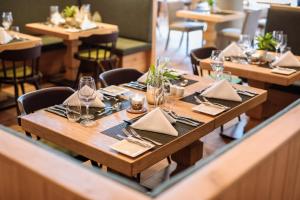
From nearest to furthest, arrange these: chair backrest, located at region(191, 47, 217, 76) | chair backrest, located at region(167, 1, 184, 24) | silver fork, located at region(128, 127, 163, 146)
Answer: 1. silver fork, located at region(128, 127, 163, 146)
2. chair backrest, located at region(191, 47, 217, 76)
3. chair backrest, located at region(167, 1, 184, 24)

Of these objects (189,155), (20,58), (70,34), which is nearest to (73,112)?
(189,155)

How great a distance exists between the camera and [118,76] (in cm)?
325

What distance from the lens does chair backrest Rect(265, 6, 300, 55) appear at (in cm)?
464

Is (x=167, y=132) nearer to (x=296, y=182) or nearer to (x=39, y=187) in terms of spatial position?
(x=296, y=182)

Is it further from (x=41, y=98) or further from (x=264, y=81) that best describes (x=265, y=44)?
(x=41, y=98)

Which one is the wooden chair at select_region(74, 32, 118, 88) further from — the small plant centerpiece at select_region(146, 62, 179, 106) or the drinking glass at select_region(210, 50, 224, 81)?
the small plant centerpiece at select_region(146, 62, 179, 106)

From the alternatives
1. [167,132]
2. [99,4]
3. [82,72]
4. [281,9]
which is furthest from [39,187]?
[99,4]

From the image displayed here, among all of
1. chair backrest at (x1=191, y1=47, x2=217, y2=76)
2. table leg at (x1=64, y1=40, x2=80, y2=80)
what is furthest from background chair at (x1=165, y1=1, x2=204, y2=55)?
chair backrest at (x1=191, y1=47, x2=217, y2=76)

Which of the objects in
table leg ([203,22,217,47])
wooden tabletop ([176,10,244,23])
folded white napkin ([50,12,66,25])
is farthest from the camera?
table leg ([203,22,217,47])

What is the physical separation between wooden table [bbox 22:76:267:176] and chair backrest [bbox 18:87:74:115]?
266 mm

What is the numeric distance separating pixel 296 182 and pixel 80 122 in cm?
112

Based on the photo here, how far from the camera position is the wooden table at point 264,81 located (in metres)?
3.29

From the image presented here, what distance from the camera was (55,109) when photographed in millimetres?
2434

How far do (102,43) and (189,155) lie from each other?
259cm
